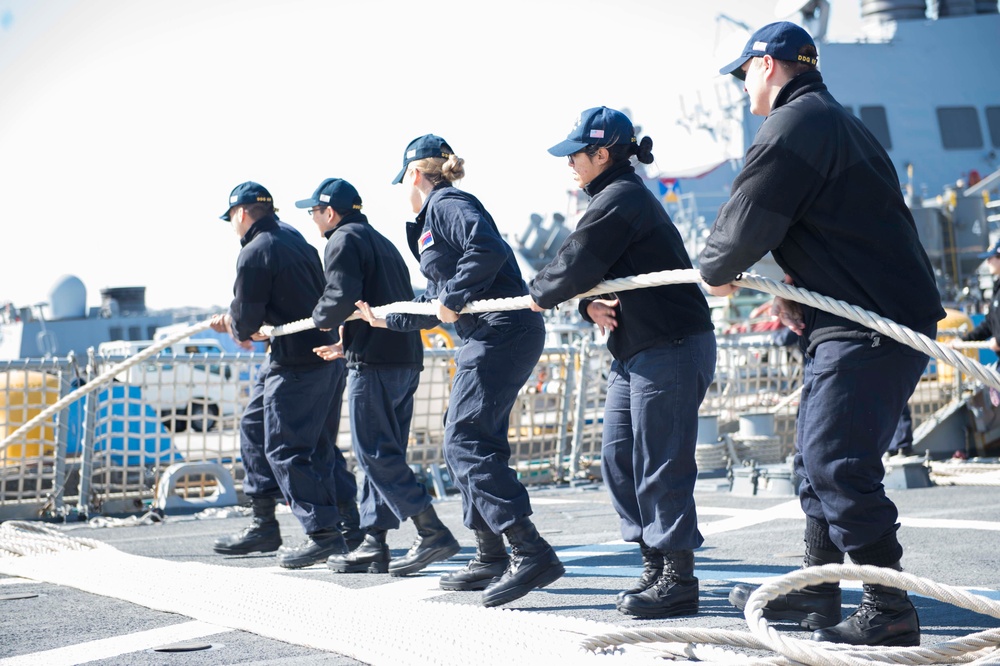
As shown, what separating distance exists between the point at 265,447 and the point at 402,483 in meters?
1.04

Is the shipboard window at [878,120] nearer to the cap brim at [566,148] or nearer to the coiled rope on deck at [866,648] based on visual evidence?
the cap brim at [566,148]

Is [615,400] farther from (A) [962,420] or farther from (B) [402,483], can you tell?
(A) [962,420]

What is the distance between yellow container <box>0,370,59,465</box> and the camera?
9.25m

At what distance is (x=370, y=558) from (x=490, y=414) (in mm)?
1368

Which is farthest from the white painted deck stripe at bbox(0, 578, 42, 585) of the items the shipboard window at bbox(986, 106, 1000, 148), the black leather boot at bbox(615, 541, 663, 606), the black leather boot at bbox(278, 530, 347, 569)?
the shipboard window at bbox(986, 106, 1000, 148)

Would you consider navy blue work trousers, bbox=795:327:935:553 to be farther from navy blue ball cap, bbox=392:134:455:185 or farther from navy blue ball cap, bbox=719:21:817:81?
navy blue ball cap, bbox=392:134:455:185

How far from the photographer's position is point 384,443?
5406 mm

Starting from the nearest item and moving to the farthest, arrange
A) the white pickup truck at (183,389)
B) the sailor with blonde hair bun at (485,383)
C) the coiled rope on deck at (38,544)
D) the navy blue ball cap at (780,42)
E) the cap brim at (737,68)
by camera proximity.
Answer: the navy blue ball cap at (780,42)
the cap brim at (737,68)
the sailor with blonde hair bun at (485,383)
the coiled rope on deck at (38,544)
the white pickup truck at (183,389)

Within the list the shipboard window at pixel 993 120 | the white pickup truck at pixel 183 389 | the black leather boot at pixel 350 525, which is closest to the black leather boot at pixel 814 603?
the black leather boot at pixel 350 525

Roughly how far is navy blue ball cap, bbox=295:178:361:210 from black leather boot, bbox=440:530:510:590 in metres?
2.02

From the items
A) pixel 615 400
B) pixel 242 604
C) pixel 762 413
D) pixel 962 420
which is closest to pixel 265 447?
pixel 242 604

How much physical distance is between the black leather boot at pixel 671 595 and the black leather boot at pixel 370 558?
184 cm

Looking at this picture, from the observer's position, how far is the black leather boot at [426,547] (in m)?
5.38

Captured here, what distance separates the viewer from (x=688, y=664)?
9.60ft
